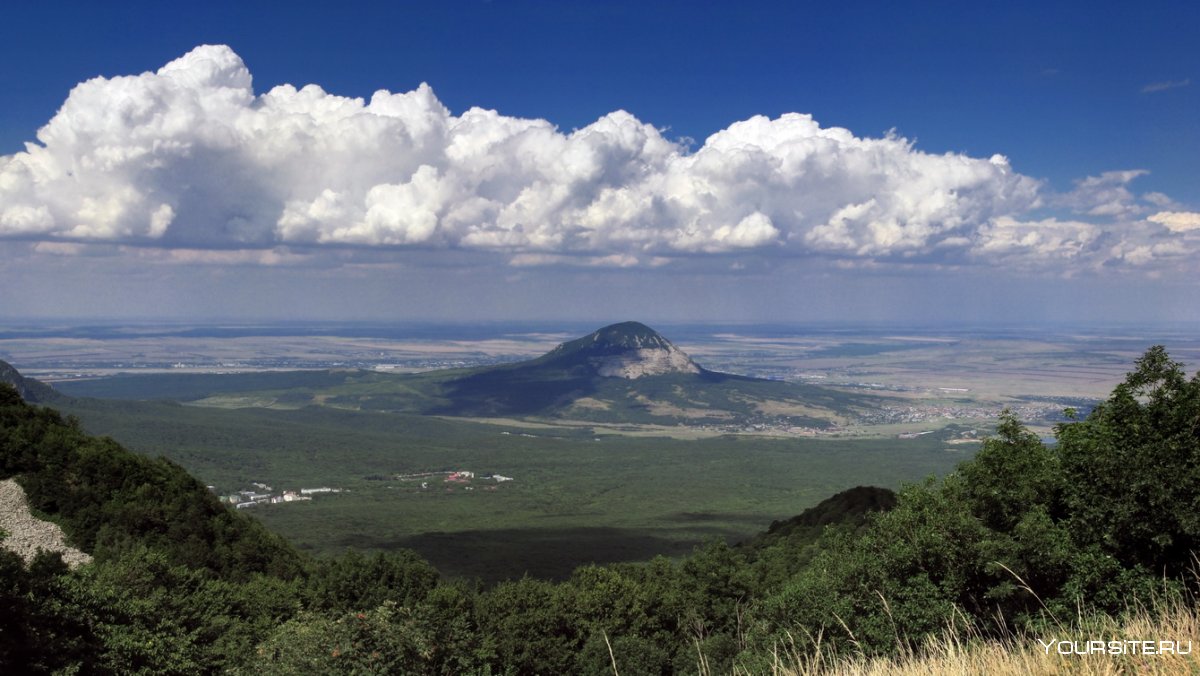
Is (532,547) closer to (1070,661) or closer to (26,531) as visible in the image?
(26,531)

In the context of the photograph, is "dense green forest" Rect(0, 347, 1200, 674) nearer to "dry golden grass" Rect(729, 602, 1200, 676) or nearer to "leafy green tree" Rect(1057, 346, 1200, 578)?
"leafy green tree" Rect(1057, 346, 1200, 578)

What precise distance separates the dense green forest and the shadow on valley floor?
46.8 meters

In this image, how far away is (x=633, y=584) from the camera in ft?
147

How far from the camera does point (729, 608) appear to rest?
1861 inches

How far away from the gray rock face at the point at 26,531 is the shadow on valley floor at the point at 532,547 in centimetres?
5110

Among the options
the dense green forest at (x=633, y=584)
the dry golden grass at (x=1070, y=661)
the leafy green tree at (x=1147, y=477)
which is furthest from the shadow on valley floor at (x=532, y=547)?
the dry golden grass at (x=1070, y=661)

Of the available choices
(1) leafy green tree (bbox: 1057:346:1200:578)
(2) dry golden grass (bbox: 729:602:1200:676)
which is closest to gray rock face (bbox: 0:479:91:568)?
(2) dry golden grass (bbox: 729:602:1200:676)

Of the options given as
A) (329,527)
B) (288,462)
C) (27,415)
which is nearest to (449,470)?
(288,462)

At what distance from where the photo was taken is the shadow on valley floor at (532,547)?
9794 centimetres

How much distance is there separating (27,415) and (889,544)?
187 ft

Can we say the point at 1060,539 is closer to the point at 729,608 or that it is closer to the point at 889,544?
the point at 889,544

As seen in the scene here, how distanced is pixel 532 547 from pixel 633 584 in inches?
2843

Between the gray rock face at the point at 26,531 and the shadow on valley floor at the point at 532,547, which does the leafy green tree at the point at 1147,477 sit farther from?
the shadow on valley floor at the point at 532,547

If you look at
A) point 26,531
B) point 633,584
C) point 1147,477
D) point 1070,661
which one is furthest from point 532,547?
point 1070,661
